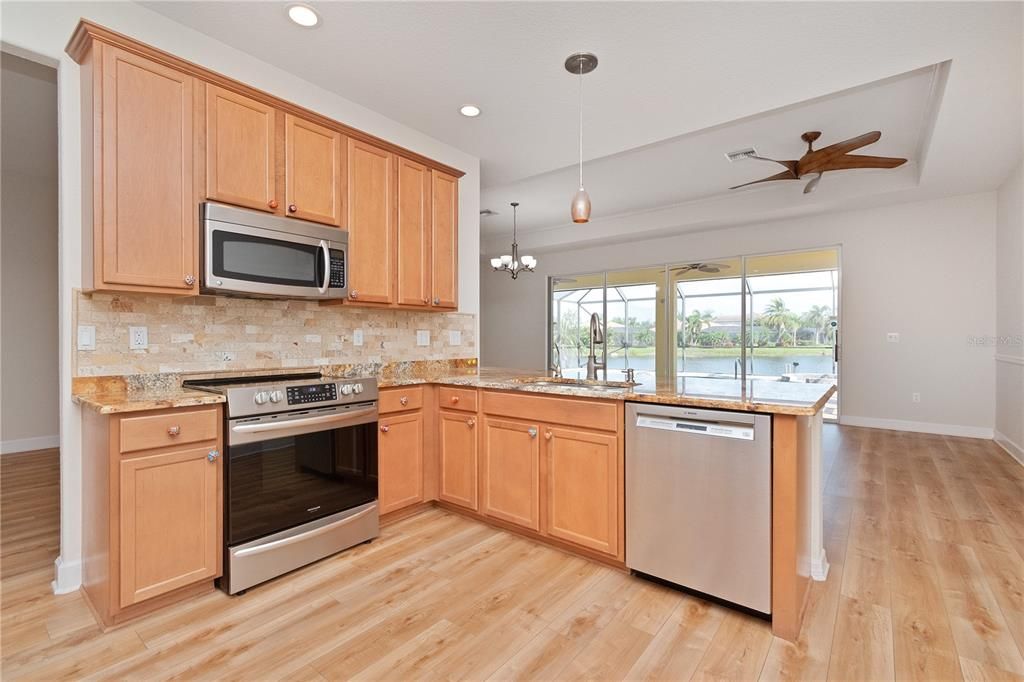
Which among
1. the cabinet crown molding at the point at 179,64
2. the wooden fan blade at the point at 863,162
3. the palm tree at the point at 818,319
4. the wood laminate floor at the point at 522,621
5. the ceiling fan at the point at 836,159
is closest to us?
the wood laminate floor at the point at 522,621

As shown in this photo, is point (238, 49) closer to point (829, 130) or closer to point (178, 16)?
point (178, 16)

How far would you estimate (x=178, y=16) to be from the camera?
239cm

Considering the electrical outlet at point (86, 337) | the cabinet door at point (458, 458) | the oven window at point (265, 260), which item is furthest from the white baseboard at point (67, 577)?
the cabinet door at point (458, 458)

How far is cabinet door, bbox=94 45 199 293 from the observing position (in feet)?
A: 6.75

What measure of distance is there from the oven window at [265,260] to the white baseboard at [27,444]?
4.27m

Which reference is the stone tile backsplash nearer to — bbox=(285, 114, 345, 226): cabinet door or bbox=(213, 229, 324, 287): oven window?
bbox=(213, 229, 324, 287): oven window

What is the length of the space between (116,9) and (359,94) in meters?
1.23

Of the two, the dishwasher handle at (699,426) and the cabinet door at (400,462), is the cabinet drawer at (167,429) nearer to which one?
the cabinet door at (400,462)

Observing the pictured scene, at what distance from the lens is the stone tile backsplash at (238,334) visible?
7.47 feet

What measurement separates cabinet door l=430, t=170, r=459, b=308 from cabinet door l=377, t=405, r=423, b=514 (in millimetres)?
982

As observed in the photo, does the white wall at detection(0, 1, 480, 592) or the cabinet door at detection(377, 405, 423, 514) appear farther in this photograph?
the cabinet door at detection(377, 405, 423, 514)

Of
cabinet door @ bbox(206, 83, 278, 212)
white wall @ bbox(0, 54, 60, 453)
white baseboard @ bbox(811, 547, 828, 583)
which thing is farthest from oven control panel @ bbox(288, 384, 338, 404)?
white wall @ bbox(0, 54, 60, 453)

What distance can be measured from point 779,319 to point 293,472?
20.4 ft

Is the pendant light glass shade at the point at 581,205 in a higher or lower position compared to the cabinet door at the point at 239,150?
lower
